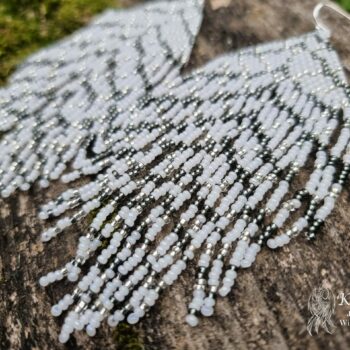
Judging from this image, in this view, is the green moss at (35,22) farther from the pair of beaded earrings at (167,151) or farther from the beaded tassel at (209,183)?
the beaded tassel at (209,183)

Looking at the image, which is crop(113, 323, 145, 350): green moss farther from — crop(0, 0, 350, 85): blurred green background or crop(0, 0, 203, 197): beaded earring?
crop(0, 0, 350, 85): blurred green background

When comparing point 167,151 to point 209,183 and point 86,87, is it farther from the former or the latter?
point 86,87

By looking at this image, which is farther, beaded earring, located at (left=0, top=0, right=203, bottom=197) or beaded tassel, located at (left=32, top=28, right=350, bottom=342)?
beaded earring, located at (left=0, top=0, right=203, bottom=197)

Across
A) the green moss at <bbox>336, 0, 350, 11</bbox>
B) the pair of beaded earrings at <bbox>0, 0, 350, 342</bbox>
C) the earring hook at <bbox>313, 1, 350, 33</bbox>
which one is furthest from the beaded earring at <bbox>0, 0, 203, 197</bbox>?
the green moss at <bbox>336, 0, 350, 11</bbox>

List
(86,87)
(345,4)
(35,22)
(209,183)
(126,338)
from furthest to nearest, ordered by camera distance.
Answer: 1. (345,4)
2. (35,22)
3. (86,87)
4. (209,183)
5. (126,338)

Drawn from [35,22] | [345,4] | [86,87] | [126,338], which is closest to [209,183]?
[126,338]

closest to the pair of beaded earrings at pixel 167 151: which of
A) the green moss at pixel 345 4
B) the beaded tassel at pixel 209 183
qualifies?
the beaded tassel at pixel 209 183

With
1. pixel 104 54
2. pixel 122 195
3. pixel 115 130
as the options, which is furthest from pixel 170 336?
pixel 104 54
